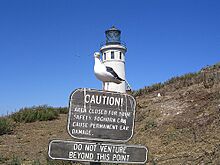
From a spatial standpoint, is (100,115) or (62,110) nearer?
(100,115)

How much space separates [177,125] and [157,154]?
297 cm

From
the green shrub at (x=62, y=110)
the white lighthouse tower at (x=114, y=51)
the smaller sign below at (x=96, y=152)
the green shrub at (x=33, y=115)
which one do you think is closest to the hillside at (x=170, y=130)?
the green shrub at (x=33, y=115)

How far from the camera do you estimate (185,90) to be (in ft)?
58.1

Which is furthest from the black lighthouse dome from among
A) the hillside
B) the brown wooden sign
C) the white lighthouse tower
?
the brown wooden sign

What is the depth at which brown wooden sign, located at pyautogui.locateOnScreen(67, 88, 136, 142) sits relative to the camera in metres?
3.90

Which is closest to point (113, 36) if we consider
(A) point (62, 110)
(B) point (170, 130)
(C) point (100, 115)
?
(A) point (62, 110)

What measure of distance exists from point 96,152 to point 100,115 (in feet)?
1.40

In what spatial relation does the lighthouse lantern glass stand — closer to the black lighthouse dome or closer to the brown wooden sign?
the black lighthouse dome

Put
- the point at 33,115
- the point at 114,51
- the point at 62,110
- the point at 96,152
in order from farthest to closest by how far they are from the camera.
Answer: the point at 114,51
the point at 62,110
the point at 33,115
the point at 96,152

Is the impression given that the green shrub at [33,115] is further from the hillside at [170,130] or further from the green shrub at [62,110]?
the green shrub at [62,110]

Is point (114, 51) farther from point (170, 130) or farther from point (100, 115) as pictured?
point (100, 115)

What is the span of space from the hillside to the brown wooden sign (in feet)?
14.8

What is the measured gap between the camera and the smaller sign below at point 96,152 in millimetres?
3855

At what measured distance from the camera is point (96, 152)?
398 centimetres
